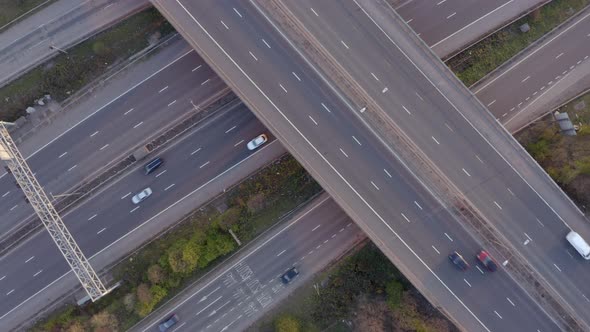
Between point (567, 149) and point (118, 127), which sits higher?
point (118, 127)

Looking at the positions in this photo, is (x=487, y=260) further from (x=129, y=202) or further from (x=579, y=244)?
(x=129, y=202)

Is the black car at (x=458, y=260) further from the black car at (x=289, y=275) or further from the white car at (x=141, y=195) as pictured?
the white car at (x=141, y=195)

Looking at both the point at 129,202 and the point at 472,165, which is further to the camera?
the point at 129,202

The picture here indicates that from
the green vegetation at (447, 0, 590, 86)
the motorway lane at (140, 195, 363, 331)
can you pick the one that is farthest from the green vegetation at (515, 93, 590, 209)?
the motorway lane at (140, 195, 363, 331)

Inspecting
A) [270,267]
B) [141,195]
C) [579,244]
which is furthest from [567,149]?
[141,195]

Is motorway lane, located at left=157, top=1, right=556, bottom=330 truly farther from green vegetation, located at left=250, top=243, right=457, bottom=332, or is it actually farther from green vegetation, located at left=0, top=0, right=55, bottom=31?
green vegetation, located at left=0, top=0, right=55, bottom=31
